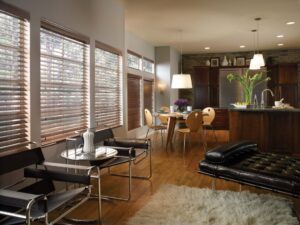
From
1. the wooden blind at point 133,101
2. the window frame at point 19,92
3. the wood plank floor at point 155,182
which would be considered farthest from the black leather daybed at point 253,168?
the wooden blind at point 133,101

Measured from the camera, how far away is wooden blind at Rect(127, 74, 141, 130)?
22.4ft

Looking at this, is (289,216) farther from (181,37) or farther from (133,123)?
(181,37)

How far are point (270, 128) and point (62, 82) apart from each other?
384cm

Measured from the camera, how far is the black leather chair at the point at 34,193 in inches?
70.4

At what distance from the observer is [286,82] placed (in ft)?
28.6

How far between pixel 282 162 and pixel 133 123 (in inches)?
176

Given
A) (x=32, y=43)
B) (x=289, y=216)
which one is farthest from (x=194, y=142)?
(x=32, y=43)

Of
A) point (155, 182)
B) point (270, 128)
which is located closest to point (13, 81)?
point (155, 182)

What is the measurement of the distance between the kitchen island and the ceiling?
181 centimetres

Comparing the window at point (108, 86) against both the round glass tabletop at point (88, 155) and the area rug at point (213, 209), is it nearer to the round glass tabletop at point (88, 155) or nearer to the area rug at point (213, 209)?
the round glass tabletop at point (88, 155)

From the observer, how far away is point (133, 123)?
23.2 feet

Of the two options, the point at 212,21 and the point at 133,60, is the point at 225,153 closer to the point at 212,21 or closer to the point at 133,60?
the point at 212,21

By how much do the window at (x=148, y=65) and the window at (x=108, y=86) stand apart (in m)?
3.04

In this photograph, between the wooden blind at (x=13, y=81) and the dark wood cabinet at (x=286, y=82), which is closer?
the wooden blind at (x=13, y=81)
